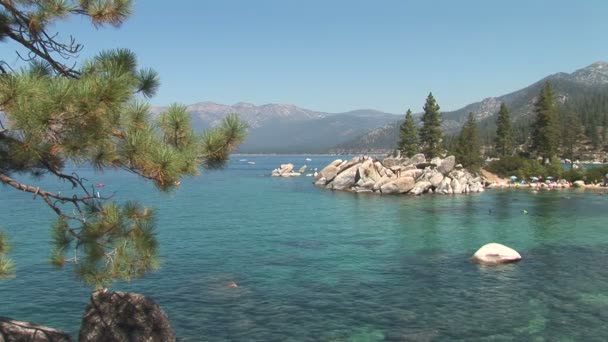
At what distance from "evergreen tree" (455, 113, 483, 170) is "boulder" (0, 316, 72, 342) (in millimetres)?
97790

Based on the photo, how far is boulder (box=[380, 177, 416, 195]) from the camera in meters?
84.6

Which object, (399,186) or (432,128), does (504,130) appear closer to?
(432,128)

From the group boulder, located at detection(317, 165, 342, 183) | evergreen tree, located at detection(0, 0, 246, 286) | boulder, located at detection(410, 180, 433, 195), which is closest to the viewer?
evergreen tree, located at detection(0, 0, 246, 286)

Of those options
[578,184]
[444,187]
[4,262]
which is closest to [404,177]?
[444,187]

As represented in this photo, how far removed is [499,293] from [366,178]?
66.0 meters

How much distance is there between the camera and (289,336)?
20.0 m

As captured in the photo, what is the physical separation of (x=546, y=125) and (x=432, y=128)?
79.5ft

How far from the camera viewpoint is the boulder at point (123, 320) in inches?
676

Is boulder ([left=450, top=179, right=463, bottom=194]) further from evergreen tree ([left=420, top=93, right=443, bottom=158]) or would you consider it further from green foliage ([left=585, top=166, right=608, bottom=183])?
green foliage ([left=585, top=166, right=608, bottom=183])

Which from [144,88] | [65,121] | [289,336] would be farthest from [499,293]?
[65,121]

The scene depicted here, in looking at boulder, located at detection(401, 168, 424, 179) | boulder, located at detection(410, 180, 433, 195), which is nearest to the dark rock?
boulder, located at detection(401, 168, 424, 179)

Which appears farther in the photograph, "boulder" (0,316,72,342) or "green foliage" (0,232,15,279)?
"boulder" (0,316,72,342)

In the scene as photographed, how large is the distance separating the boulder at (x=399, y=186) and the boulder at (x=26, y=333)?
73389 millimetres

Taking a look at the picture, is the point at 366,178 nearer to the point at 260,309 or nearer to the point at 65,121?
the point at 260,309
